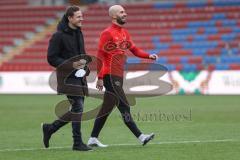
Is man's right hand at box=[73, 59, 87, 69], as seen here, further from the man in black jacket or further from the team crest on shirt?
the team crest on shirt

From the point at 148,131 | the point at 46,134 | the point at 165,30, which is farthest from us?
the point at 165,30

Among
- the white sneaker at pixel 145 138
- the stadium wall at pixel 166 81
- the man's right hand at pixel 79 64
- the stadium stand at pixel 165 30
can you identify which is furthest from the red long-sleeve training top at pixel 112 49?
the stadium stand at pixel 165 30

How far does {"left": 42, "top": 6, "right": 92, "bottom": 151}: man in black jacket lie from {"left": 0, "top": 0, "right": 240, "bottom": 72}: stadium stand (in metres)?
19.7

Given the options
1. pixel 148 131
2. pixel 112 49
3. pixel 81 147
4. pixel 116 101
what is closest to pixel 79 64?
pixel 112 49

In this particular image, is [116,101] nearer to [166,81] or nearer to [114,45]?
[114,45]

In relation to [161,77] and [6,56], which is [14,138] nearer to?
[161,77]

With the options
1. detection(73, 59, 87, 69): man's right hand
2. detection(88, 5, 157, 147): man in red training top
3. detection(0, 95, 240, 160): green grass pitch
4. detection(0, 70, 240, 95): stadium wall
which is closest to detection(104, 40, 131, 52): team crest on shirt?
detection(88, 5, 157, 147): man in red training top

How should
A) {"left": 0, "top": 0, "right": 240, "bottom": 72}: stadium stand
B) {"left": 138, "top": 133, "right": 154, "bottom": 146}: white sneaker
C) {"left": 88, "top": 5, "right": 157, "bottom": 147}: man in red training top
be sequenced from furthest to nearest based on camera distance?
{"left": 0, "top": 0, "right": 240, "bottom": 72}: stadium stand → {"left": 88, "top": 5, "right": 157, "bottom": 147}: man in red training top → {"left": 138, "top": 133, "right": 154, "bottom": 146}: white sneaker

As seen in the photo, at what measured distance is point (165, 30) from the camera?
3375 centimetres

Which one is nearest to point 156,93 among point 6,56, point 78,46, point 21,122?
point 21,122

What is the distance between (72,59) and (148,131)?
11.4ft

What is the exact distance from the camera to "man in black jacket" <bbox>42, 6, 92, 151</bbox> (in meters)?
9.25

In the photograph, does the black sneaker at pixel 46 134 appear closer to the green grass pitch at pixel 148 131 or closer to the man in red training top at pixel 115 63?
the green grass pitch at pixel 148 131

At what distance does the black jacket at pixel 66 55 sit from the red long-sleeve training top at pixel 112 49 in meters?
0.45
